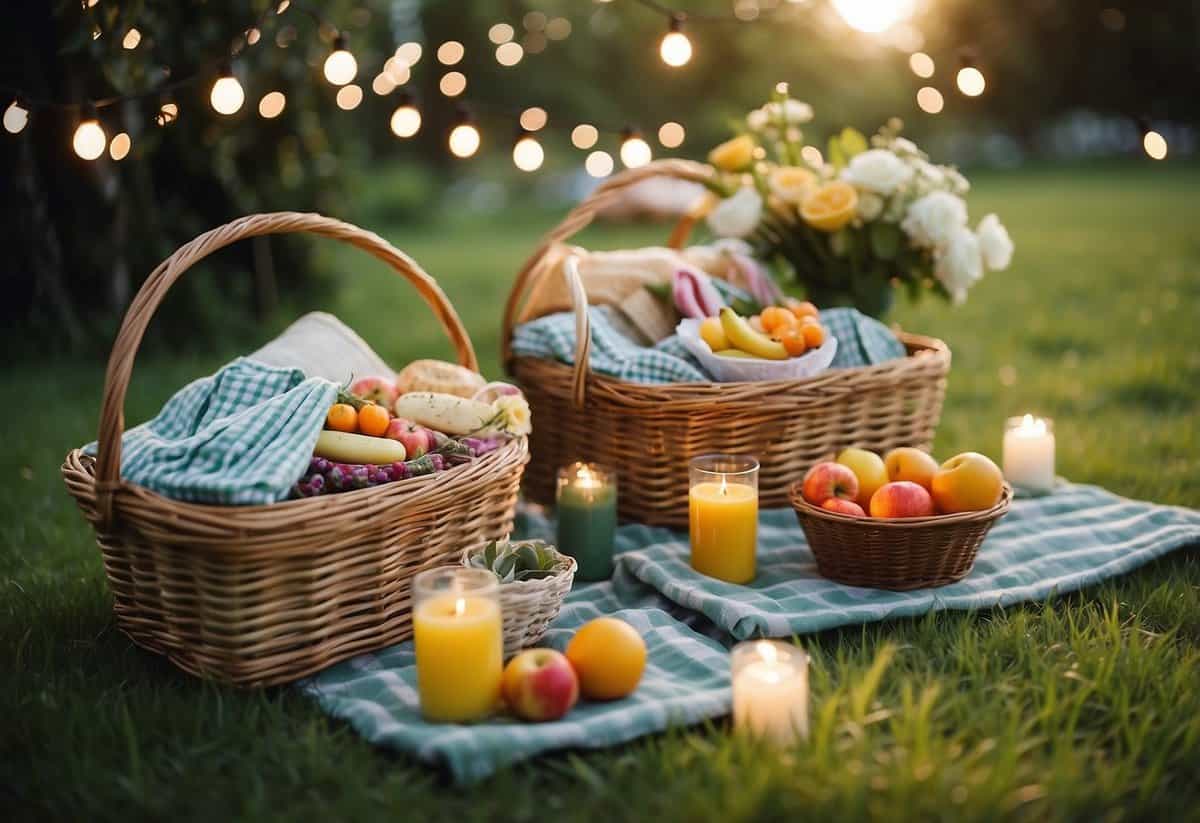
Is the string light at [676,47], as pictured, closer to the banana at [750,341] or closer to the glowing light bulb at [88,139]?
the banana at [750,341]

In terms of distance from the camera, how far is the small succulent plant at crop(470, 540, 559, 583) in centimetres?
237

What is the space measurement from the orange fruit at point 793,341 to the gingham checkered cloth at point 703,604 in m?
0.47

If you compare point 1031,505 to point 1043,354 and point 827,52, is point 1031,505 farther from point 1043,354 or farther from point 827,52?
point 827,52

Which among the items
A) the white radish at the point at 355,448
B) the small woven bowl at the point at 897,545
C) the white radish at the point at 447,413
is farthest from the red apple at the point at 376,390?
the small woven bowl at the point at 897,545

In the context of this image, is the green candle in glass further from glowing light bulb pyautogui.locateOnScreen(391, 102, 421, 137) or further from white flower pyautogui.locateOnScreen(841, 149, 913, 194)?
white flower pyautogui.locateOnScreen(841, 149, 913, 194)

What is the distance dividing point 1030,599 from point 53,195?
4525mm

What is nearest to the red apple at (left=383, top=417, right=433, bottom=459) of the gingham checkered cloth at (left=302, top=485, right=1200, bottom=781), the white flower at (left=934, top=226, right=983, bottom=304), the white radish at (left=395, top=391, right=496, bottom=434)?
the white radish at (left=395, top=391, right=496, bottom=434)

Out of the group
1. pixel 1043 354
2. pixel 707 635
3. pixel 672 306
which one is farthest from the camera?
pixel 1043 354

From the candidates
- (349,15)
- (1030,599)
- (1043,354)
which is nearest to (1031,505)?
(1030,599)

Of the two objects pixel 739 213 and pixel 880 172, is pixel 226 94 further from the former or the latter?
pixel 880 172

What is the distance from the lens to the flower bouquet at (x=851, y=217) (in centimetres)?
352

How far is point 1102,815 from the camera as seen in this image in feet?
5.87

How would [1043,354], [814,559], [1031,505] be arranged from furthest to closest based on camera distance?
[1043,354]
[1031,505]
[814,559]

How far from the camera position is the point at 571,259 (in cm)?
314
